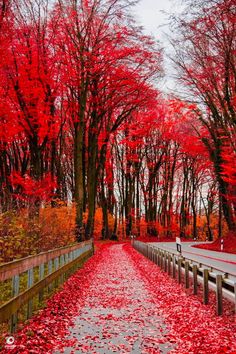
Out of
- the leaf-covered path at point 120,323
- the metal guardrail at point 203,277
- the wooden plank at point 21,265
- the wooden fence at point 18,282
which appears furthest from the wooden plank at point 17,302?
the metal guardrail at point 203,277

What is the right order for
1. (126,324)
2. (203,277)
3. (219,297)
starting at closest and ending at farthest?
(126,324), (219,297), (203,277)

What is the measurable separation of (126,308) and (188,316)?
1.66 m

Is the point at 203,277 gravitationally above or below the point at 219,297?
above

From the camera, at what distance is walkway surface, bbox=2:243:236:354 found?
6.95 metres

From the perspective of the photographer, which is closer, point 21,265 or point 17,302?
point 17,302

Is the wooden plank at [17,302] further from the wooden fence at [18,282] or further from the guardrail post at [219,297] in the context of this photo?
the guardrail post at [219,297]

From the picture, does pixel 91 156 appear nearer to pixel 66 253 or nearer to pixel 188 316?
pixel 66 253

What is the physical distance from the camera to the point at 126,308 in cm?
1037

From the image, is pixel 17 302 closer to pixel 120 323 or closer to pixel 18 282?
pixel 18 282

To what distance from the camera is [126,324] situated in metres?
8.69

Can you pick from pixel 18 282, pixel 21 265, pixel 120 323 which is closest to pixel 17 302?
pixel 18 282

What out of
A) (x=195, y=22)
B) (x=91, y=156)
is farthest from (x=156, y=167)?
(x=195, y=22)

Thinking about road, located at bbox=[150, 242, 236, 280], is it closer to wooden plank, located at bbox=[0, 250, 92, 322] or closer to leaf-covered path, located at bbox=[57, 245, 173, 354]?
leaf-covered path, located at bbox=[57, 245, 173, 354]

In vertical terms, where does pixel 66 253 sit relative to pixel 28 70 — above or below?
below
